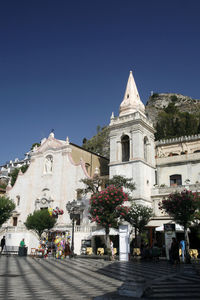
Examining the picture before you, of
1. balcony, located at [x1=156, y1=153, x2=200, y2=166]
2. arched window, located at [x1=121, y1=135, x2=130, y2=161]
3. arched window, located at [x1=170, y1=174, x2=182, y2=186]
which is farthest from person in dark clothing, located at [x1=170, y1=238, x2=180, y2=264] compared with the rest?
arched window, located at [x1=121, y1=135, x2=130, y2=161]

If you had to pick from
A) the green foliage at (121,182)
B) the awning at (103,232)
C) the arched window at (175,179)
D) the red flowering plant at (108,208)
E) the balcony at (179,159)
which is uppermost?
the balcony at (179,159)

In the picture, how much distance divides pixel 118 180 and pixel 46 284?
74.2 ft

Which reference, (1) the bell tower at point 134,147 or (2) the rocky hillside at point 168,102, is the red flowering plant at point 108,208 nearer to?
(1) the bell tower at point 134,147

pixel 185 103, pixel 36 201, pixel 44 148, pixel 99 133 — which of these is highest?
pixel 185 103

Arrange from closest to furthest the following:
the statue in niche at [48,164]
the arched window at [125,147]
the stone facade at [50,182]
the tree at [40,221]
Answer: the tree at [40,221]
the stone facade at [50,182]
the arched window at [125,147]
the statue in niche at [48,164]

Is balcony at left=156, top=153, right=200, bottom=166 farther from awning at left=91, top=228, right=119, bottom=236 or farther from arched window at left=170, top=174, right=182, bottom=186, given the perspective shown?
awning at left=91, top=228, right=119, bottom=236

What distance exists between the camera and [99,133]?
3263 inches

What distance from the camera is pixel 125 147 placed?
40250 millimetres

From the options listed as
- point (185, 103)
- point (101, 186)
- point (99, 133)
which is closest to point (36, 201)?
point (101, 186)

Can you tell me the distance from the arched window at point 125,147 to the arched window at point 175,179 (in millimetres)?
6472

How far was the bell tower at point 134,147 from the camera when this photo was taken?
115ft

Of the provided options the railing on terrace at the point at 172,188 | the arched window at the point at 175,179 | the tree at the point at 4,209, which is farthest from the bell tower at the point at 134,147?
the tree at the point at 4,209

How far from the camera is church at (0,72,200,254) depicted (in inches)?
1364

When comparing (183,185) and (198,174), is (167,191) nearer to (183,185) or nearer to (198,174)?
(183,185)
